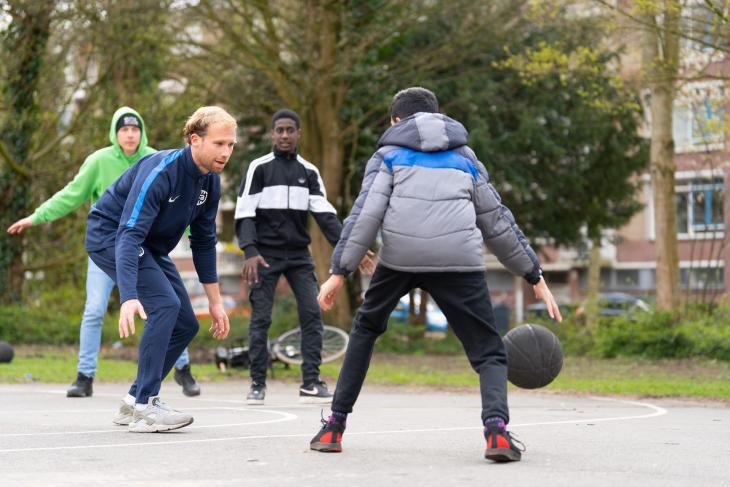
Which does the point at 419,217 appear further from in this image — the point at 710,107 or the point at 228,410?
the point at 710,107

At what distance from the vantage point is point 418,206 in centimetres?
610

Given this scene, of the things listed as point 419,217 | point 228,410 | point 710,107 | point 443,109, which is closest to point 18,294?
point 443,109

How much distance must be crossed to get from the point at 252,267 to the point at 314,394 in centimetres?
114

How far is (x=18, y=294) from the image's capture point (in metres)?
22.4

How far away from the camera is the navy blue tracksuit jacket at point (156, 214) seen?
6.91 metres

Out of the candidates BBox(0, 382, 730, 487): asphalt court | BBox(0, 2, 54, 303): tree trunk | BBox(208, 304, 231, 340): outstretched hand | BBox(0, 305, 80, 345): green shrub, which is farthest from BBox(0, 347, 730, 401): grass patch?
BBox(208, 304, 231, 340): outstretched hand

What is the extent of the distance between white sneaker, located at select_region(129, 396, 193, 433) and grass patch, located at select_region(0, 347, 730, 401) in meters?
5.80

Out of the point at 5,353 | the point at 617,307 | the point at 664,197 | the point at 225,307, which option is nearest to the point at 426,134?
the point at 5,353

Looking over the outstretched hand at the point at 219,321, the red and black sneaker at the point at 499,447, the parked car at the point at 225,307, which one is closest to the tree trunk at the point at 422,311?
the parked car at the point at 225,307

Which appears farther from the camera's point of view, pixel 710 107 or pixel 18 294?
pixel 18 294

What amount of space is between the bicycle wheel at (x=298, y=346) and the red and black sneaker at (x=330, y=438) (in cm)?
725

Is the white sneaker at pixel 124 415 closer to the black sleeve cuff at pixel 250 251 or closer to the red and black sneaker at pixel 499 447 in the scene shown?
the red and black sneaker at pixel 499 447

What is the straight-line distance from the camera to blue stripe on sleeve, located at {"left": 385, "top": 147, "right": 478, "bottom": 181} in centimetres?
614

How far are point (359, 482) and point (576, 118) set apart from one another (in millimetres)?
20341
